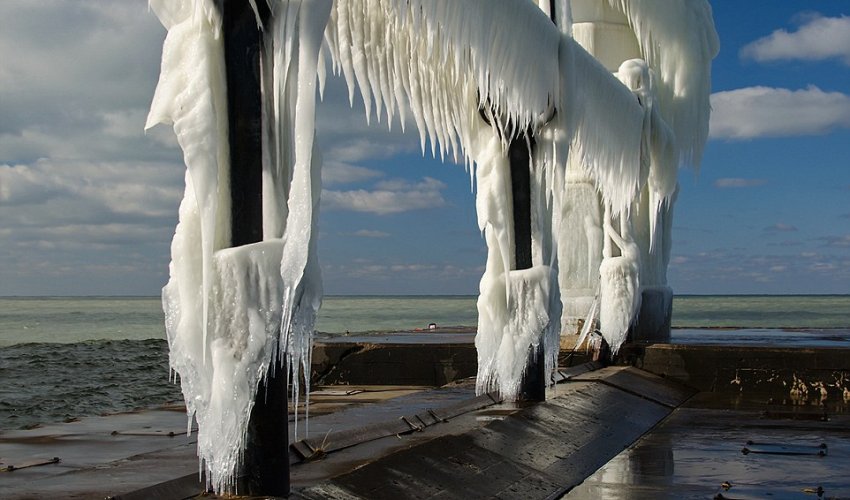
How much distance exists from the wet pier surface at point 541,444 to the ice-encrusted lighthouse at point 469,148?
692 millimetres

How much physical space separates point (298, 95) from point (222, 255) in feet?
2.96

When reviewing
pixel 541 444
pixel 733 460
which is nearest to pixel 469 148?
pixel 541 444

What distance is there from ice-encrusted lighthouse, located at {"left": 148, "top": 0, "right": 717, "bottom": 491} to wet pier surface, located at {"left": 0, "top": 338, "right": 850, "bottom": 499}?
27.2 inches

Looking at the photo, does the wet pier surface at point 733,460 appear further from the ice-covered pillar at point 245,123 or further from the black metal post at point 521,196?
the ice-covered pillar at point 245,123

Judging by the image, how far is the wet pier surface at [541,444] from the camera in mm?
6516

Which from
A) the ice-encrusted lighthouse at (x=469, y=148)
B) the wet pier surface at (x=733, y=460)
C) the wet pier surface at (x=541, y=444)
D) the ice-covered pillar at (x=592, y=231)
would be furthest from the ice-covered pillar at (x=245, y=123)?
the ice-covered pillar at (x=592, y=231)

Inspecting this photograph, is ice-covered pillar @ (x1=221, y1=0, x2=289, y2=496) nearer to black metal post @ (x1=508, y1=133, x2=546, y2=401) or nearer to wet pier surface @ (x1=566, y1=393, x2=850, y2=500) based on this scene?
wet pier surface @ (x1=566, y1=393, x2=850, y2=500)

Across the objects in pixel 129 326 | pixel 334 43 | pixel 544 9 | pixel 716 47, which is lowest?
pixel 129 326

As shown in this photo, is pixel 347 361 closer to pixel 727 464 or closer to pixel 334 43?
pixel 727 464

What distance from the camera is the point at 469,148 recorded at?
32.2ft

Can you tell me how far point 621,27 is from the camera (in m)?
17.5

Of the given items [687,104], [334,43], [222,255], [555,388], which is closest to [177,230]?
[222,255]

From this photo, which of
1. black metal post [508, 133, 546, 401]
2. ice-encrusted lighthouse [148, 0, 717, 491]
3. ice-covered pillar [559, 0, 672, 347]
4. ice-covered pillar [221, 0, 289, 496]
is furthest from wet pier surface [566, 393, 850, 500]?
ice-covered pillar [559, 0, 672, 347]

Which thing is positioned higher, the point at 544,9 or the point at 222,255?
the point at 544,9
